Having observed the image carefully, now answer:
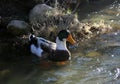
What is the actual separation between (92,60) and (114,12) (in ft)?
15.0

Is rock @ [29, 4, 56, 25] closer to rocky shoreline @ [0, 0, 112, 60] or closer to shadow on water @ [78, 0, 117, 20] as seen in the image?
rocky shoreline @ [0, 0, 112, 60]

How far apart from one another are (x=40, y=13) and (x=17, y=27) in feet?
3.23

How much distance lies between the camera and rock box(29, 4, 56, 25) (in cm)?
1274

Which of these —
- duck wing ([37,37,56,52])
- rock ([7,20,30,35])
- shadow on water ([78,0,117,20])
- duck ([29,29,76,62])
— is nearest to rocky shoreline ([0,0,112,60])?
rock ([7,20,30,35])

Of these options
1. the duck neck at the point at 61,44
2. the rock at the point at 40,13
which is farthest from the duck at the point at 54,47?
the rock at the point at 40,13

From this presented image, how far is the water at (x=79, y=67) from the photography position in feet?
32.1

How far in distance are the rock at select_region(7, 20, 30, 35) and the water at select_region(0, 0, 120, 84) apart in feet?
2.70

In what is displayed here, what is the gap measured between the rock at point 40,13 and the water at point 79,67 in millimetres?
1509

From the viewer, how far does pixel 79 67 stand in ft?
34.4

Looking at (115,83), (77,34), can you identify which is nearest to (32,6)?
(77,34)

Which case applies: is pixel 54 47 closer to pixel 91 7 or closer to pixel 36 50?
pixel 36 50

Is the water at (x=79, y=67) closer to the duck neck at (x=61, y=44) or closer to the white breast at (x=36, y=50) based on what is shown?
the white breast at (x=36, y=50)

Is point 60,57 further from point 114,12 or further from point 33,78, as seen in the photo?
point 114,12

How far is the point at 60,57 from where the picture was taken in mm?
11188
